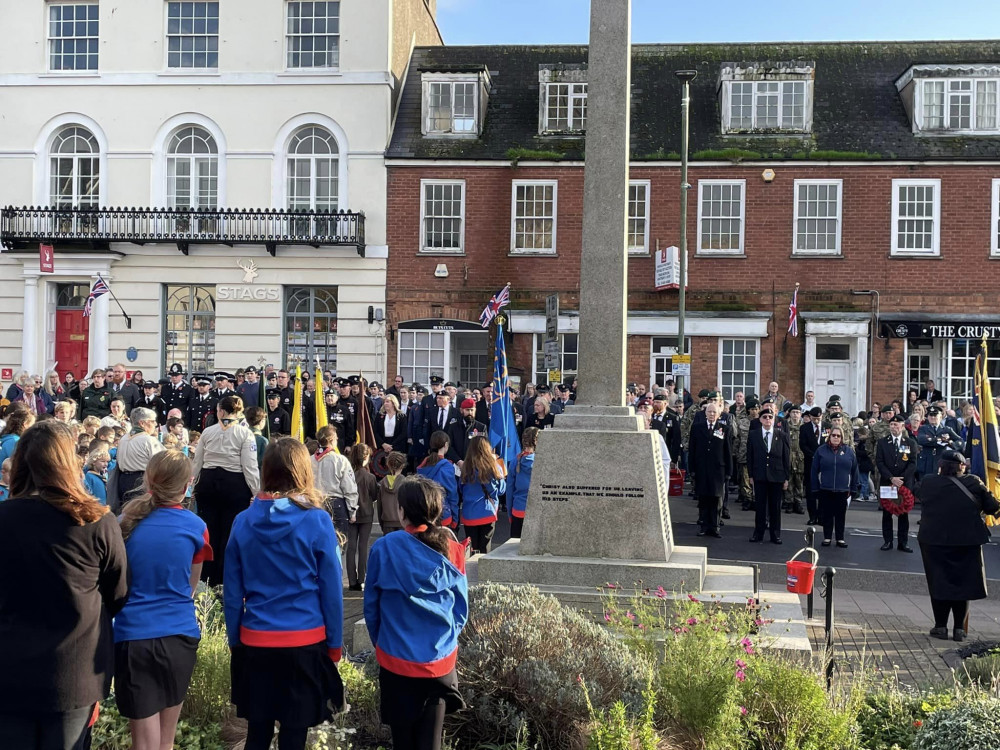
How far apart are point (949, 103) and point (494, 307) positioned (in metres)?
12.3

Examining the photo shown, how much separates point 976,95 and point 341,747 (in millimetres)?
24149

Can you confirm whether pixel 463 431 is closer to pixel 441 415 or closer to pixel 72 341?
pixel 441 415

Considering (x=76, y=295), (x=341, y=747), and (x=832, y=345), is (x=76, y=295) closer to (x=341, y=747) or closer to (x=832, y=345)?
(x=832, y=345)

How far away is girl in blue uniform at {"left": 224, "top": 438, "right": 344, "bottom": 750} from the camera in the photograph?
4.36 meters

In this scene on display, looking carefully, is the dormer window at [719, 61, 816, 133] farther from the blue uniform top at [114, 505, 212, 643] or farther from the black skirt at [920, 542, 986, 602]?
the blue uniform top at [114, 505, 212, 643]

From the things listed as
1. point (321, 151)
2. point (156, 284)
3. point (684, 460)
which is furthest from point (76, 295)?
point (684, 460)

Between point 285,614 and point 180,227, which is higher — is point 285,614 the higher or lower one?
the lower one

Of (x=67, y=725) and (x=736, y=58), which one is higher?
(x=736, y=58)

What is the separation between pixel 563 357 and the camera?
82.9ft

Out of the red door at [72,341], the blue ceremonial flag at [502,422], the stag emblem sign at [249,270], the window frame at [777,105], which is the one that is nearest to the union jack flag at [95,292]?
the red door at [72,341]

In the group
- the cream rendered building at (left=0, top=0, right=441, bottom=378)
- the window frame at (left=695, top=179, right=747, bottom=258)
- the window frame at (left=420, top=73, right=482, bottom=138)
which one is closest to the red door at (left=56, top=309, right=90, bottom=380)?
the cream rendered building at (left=0, top=0, right=441, bottom=378)

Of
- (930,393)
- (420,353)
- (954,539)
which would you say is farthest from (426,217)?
(954,539)

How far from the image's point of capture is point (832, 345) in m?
24.2

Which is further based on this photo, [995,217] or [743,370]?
[743,370]
